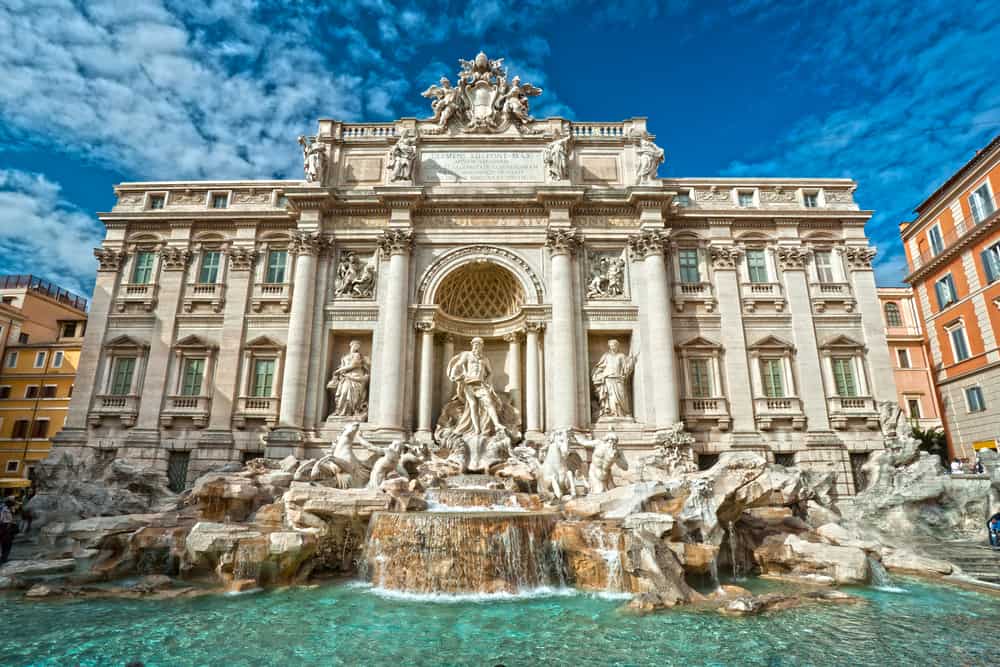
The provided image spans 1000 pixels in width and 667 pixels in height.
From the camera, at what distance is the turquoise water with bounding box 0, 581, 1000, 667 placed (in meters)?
6.67

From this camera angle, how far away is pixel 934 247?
25.4 m

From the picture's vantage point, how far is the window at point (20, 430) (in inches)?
1159

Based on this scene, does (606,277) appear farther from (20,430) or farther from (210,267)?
(20,430)

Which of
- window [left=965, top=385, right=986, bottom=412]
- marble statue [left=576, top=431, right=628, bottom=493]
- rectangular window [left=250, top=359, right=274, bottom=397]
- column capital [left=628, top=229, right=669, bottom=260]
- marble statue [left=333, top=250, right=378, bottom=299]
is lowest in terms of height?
marble statue [left=576, top=431, right=628, bottom=493]

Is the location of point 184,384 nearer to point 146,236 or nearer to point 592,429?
point 146,236

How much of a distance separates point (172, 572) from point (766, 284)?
21.4 m

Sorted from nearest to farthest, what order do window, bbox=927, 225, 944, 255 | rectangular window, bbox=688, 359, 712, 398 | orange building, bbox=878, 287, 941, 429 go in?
rectangular window, bbox=688, 359, 712, 398, window, bbox=927, 225, 944, 255, orange building, bbox=878, 287, 941, 429

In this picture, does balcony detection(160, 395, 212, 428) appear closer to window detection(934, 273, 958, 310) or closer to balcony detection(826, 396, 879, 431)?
balcony detection(826, 396, 879, 431)

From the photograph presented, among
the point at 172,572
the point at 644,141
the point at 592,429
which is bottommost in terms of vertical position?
the point at 172,572

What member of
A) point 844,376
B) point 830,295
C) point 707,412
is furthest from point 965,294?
point 707,412

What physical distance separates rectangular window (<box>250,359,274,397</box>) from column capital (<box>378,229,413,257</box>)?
6230 mm

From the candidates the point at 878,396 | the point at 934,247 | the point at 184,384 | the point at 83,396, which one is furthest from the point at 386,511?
the point at 934,247

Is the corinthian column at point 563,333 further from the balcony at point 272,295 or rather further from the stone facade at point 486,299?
the balcony at point 272,295

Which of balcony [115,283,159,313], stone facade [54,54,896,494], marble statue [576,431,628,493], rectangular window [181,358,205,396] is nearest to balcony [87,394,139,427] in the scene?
stone facade [54,54,896,494]
